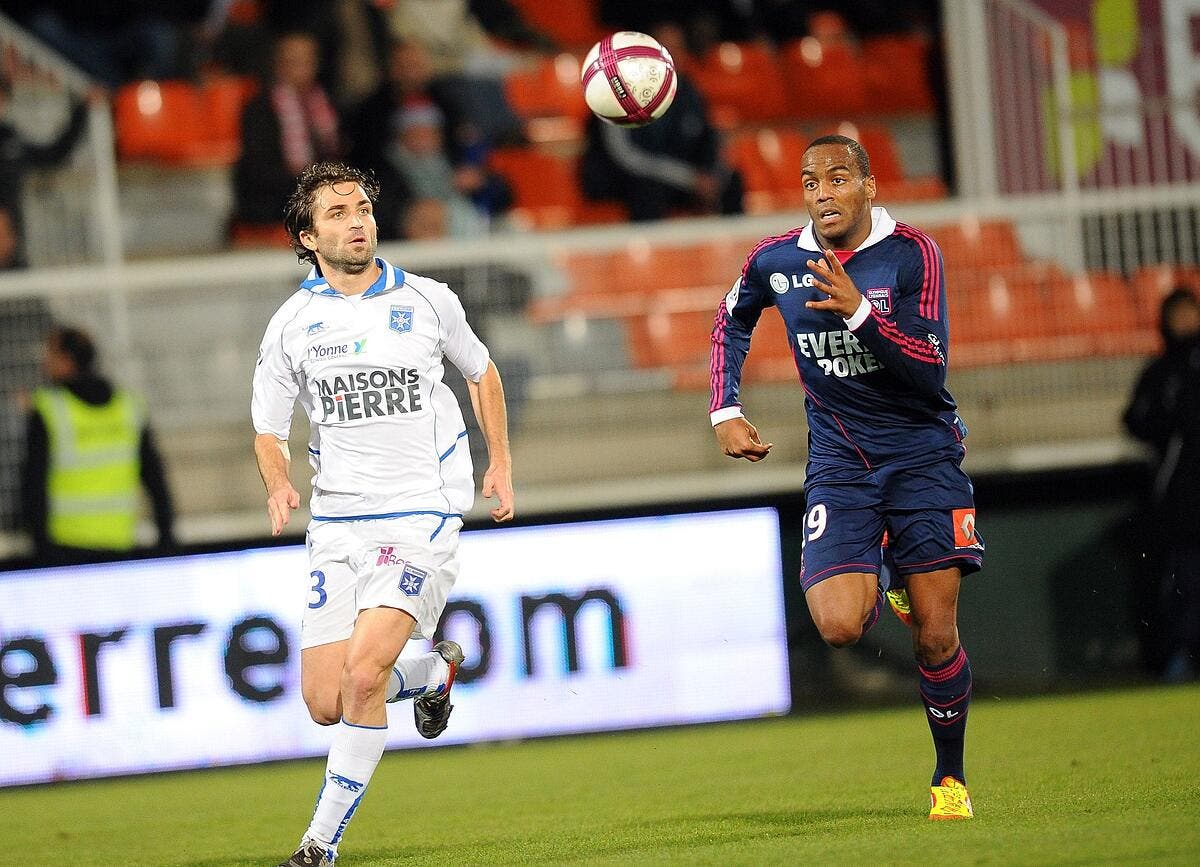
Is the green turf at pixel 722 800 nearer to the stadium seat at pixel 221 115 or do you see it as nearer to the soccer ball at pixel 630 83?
the soccer ball at pixel 630 83

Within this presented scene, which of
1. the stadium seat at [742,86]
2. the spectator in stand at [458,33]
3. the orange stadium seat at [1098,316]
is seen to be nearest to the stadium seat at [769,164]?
the stadium seat at [742,86]

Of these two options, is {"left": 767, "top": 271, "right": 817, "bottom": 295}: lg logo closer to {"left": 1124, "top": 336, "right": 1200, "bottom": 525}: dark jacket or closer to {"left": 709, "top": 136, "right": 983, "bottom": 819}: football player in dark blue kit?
{"left": 709, "top": 136, "right": 983, "bottom": 819}: football player in dark blue kit

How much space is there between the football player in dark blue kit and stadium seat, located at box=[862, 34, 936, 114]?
9.58m

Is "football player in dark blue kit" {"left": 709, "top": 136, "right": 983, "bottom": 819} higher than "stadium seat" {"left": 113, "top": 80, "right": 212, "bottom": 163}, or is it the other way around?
"stadium seat" {"left": 113, "top": 80, "right": 212, "bottom": 163}

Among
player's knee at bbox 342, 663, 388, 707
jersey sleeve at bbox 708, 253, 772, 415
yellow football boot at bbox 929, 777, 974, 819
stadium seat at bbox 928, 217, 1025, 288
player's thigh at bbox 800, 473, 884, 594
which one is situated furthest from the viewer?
stadium seat at bbox 928, 217, 1025, 288

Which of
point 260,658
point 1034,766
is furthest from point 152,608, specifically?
point 1034,766

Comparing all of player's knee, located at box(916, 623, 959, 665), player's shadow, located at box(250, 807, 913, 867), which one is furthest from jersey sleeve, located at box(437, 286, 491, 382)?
player's knee, located at box(916, 623, 959, 665)

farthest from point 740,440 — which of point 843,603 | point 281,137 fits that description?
point 281,137

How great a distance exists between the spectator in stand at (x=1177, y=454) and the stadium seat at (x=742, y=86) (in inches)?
224

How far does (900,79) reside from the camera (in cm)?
1568

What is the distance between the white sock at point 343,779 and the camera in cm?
558

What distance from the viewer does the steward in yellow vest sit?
10.1m

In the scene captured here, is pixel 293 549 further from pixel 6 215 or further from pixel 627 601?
pixel 6 215

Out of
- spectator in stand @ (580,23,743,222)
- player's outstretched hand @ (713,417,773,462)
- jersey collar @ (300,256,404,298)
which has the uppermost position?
spectator in stand @ (580,23,743,222)
